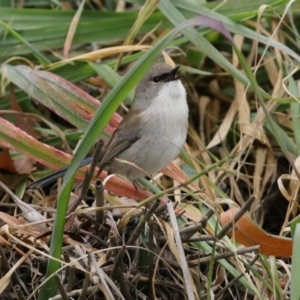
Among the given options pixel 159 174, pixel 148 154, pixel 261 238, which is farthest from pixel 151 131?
pixel 261 238

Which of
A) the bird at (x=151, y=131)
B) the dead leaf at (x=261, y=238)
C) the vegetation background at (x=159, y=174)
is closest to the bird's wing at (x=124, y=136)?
the bird at (x=151, y=131)

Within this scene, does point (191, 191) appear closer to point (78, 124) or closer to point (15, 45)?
point (78, 124)

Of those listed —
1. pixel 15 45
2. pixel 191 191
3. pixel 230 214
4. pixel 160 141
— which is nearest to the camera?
pixel 230 214

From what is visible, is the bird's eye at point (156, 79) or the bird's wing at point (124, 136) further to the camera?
the bird's eye at point (156, 79)

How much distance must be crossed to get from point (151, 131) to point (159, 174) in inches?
9.4

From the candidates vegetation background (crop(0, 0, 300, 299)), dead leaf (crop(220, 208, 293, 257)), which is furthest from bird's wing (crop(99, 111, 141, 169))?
dead leaf (crop(220, 208, 293, 257))

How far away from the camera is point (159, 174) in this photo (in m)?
3.69

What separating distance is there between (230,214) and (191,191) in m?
0.35

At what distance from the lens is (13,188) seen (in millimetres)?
3514

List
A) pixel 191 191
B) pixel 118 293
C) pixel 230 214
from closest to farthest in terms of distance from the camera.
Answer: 1. pixel 118 293
2. pixel 230 214
3. pixel 191 191

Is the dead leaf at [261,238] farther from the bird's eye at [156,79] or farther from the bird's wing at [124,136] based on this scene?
the bird's eye at [156,79]

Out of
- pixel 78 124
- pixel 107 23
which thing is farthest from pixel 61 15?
pixel 78 124

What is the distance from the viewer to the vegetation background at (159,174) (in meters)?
2.68

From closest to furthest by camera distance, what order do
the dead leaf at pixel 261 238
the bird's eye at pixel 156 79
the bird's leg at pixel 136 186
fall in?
the dead leaf at pixel 261 238, the bird's leg at pixel 136 186, the bird's eye at pixel 156 79
